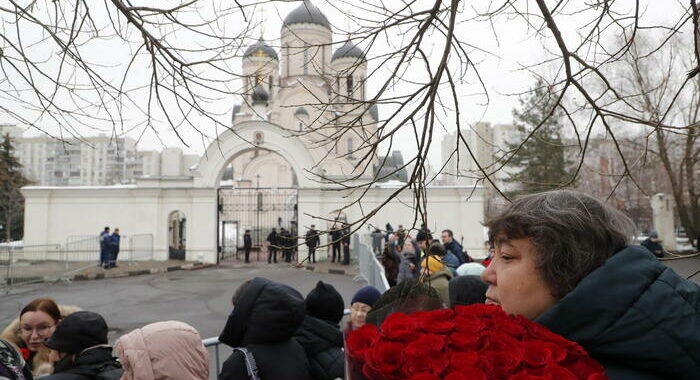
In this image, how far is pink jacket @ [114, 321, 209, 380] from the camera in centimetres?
209

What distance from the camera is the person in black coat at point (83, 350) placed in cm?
Answer: 252

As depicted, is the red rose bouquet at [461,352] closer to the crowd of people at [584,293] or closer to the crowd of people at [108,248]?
the crowd of people at [584,293]

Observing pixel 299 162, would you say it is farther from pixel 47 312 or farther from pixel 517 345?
pixel 517 345

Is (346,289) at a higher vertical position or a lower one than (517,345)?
lower

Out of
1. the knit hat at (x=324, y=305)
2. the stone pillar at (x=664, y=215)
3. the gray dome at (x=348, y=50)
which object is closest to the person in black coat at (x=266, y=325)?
the knit hat at (x=324, y=305)

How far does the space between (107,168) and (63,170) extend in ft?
25.0

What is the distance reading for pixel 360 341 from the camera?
893 mm

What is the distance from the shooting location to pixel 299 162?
65.8 feet

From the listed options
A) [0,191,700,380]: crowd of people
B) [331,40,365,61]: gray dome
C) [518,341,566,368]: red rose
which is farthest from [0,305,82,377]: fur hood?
[518,341,566,368]: red rose

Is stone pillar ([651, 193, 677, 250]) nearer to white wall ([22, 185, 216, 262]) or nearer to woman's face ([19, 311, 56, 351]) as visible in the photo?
white wall ([22, 185, 216, 262])


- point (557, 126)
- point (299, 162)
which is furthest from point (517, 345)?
point (557, 126)

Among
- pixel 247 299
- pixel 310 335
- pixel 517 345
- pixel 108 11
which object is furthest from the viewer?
pixel 108 11

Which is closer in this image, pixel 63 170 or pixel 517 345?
pixel 517 345

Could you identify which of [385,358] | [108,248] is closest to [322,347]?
[385,358]
